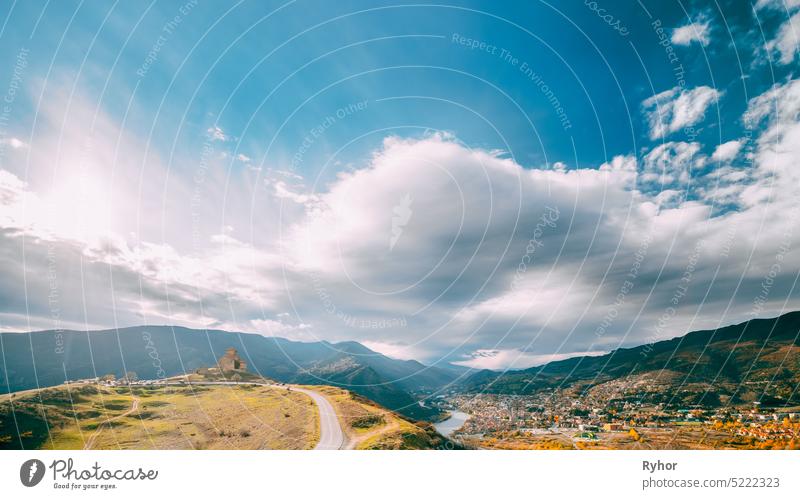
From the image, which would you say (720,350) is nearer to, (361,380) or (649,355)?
(649,355)

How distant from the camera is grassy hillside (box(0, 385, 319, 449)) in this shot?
3183cm

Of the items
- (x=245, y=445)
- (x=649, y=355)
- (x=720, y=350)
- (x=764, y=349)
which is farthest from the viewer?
(x=649, y=355)

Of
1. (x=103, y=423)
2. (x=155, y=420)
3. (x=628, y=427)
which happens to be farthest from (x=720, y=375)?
(x=103, y=423)

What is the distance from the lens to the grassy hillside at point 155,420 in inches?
1253

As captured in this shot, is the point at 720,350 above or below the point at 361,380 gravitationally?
above

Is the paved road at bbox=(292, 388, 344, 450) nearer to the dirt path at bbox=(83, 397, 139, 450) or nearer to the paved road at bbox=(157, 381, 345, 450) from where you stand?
the paved road at bbox=(157, 381, 345, 450)

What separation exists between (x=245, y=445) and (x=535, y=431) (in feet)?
117

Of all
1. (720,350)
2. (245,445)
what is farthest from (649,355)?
(245,445)

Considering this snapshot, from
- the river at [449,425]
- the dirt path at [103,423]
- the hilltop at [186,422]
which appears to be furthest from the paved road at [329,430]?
the dirt path at [103,423]

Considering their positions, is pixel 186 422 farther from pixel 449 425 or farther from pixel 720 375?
pixel 720 375

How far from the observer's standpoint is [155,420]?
39969 millimetres

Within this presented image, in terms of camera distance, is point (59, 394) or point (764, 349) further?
point (764, 349)
